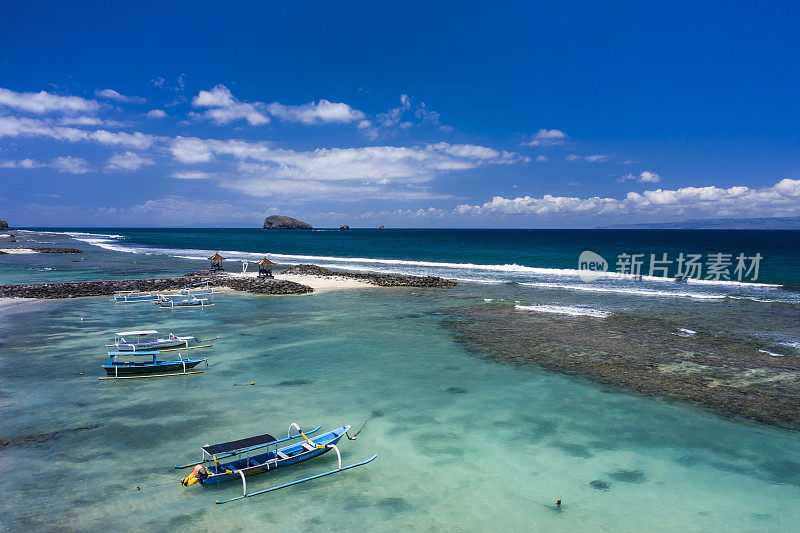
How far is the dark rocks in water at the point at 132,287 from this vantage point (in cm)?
3722

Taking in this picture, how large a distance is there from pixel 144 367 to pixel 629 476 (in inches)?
700

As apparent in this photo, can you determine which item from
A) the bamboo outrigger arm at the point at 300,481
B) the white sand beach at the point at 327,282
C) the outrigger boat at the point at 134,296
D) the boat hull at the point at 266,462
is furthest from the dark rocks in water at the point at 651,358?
the outrigger boat at the point at 134,296

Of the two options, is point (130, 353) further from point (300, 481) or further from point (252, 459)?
point (300, 481)

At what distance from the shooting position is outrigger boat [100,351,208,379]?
730 inches

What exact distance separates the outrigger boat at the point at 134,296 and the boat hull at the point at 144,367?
772 inches

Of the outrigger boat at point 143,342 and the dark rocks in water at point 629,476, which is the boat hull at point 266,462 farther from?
the outrigger boat at point 143,342

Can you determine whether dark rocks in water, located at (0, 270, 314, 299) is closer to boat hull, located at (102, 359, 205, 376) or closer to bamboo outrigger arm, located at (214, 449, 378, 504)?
boat hull, located at (102, 359, 205, 376)

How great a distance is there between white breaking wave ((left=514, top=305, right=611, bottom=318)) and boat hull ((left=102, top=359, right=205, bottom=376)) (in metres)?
23.7

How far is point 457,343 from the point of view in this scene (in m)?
24.6

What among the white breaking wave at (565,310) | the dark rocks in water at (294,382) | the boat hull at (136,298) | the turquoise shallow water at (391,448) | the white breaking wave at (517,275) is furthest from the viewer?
the white breaking wave at (517,275)

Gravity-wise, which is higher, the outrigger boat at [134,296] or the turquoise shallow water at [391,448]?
the outrigger boat at [134,296]

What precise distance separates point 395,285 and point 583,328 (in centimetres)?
2198

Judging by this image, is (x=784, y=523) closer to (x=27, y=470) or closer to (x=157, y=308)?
(x=27, y=470)

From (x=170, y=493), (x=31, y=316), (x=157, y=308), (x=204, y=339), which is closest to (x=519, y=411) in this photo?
(x=170, y=493)
